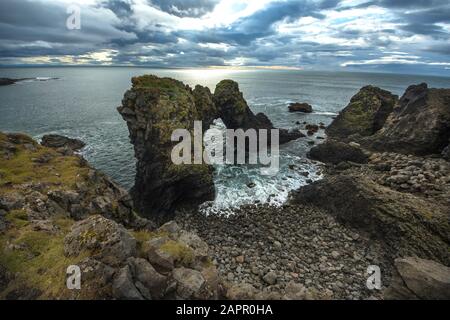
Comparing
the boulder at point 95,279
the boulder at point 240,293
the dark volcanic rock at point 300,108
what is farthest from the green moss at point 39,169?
the dark volcanic rock at point 300,108

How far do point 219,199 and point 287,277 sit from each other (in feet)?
51.0

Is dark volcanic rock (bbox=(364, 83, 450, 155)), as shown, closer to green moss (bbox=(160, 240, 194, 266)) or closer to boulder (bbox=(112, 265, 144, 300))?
green moss (bbox=(160, 240, 194, 266))

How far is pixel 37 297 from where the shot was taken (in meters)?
11.1

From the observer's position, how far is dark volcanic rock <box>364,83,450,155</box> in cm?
4075

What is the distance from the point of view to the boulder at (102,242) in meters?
12.8

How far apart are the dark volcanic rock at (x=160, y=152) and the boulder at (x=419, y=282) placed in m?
22.1

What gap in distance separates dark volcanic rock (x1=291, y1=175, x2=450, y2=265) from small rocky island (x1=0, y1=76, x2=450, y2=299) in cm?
11

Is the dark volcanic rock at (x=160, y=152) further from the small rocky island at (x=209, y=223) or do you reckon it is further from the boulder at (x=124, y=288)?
the boulder at (x=124, y=288)

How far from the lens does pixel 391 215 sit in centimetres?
2506

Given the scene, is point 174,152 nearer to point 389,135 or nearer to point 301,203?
point 301,203

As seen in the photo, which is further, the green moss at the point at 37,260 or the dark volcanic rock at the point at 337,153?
the dark volcanic rock at the point at 337,153

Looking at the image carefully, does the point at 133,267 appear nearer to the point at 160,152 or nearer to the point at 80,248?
the point at 80,248

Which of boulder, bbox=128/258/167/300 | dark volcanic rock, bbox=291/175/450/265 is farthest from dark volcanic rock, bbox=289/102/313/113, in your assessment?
boulder, bbox=128/258/167/300
